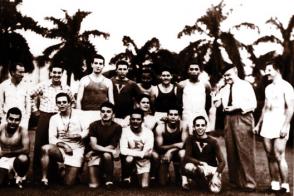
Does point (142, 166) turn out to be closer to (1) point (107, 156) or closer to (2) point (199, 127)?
(1) point (107, 156)

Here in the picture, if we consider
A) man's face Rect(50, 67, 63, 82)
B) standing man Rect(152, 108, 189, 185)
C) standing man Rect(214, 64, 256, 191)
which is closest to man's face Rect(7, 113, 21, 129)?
man's face Rect(50, 67, 63, 82)

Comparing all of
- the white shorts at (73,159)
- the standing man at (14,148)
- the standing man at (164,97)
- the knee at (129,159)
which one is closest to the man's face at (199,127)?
the standing man at (164,97)

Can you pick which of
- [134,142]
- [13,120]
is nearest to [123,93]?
[134,142]

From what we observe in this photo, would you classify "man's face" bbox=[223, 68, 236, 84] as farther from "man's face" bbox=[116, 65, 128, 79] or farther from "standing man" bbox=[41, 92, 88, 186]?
"standing man" bbox=[41, 92, 88, 186]

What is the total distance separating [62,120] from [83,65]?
8563mm

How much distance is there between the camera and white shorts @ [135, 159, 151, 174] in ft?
18.2

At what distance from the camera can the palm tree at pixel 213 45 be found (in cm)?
1539

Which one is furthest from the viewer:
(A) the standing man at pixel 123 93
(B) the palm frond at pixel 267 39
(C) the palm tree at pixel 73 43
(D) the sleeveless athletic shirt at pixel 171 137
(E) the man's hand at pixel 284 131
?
(B) the palm frond at pixel 267 39

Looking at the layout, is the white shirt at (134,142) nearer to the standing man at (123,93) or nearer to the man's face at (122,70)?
the standing man at (123,93)

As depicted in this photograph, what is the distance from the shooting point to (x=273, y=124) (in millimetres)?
5539

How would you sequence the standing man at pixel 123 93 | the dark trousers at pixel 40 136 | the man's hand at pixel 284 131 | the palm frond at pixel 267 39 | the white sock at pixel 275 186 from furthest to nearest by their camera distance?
the palm frond at pixel 267 39
the standing man at pixel 123 93
the dark trousers at pixel 40 136
the white sock at pixel 275 186
the man's hand at pixel 284 131

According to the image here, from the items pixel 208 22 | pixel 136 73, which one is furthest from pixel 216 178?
pixel 208 22

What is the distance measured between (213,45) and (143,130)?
449 inches

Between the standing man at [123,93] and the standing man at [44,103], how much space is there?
2.56 ft
